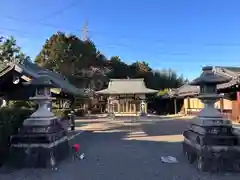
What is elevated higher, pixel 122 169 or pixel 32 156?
pixel 32 156

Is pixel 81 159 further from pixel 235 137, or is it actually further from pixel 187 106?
pixel 187 106

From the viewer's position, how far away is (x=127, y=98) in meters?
33.7

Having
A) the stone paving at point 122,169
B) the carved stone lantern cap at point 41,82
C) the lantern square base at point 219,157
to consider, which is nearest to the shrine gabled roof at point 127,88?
the stone paving at point 122,169

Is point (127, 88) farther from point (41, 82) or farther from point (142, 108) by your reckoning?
point (41, 82)

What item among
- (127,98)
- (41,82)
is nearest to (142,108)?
(127,98)

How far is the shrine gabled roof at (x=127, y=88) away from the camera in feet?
106

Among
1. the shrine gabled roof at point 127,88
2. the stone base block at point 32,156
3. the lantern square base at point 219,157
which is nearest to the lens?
the lantern square base at point 219,157

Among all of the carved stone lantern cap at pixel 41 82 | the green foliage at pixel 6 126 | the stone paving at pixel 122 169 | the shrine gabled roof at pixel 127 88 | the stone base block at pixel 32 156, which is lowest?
the stone paving at pixel 122 169

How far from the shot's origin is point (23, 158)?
6957 millimetres

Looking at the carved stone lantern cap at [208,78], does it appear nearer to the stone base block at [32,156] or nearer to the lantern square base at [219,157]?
the lantern square base at [219,157]

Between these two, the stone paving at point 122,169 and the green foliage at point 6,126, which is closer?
the stone paving at point 122,169

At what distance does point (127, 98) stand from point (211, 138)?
27317 mm

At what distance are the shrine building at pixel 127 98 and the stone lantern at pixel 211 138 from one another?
81.4 ft

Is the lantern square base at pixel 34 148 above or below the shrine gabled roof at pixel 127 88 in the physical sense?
below
